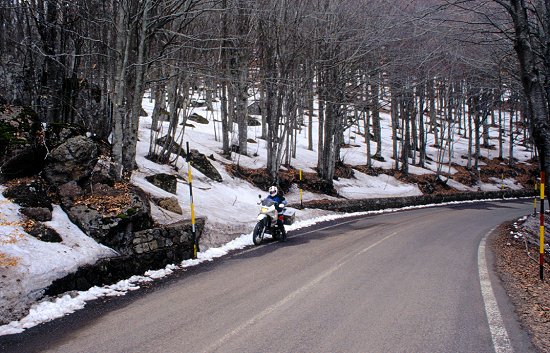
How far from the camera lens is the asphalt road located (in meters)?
4.82

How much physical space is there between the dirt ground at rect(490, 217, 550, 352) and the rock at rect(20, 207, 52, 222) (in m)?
8.13

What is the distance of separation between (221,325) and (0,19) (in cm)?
1420

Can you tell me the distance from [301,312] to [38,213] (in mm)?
5394

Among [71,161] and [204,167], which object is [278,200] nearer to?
[71,161]

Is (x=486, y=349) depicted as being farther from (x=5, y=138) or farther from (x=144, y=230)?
(x=5, y=138)

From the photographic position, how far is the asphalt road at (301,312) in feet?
15.8

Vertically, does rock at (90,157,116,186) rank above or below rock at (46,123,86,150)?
below

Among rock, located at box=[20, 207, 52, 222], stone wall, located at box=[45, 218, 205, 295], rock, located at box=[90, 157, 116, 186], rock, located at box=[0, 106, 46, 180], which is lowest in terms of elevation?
stone wall, located at box=[45, 218, 205, 295]

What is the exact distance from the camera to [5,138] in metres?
8.74

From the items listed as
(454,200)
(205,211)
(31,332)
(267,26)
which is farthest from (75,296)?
(454,200)

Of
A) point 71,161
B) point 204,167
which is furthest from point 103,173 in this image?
point 204,167

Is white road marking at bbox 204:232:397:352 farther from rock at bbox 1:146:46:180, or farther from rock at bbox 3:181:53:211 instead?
rock at bbox 1:146:46:180

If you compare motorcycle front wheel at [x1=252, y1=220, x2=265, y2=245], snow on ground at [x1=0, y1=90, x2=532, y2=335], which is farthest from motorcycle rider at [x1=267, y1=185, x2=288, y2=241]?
snow on ground at [x1=0, y1=90, x2=532, y2=335]

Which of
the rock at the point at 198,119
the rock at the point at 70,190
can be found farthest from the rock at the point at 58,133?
the rock at the point at 198,119
